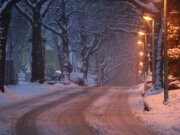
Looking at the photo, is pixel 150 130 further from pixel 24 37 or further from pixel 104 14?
pixel 24 37

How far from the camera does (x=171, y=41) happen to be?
19.9 metres

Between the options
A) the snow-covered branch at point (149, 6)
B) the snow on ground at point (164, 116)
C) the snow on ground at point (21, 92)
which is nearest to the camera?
the snow on ground at point (164, 116)

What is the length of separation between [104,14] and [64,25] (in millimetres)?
7001

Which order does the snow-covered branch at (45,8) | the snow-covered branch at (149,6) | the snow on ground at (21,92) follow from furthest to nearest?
1. the snow-covered branch at (45,8)
2. the snow-covered branch at (149,6)
3. the snow on ground at (21,92)

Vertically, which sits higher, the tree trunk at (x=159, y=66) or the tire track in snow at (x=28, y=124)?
the tree trunk at (x=159, y=66)

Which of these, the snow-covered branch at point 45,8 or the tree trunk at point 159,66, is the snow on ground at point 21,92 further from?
the tree trunk at point 159,66

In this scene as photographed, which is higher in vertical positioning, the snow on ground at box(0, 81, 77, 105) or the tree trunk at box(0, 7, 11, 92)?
the tree trunk at box(0, 7, 11, 92)

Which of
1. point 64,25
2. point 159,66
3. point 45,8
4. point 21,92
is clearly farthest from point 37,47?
point 64,25

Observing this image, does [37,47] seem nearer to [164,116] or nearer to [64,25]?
[64,25]

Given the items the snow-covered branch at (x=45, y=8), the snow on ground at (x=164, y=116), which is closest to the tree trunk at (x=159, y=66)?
the snow on ground at (x=164, y=116)

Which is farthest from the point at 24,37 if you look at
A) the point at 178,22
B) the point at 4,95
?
A: the point at 178,22

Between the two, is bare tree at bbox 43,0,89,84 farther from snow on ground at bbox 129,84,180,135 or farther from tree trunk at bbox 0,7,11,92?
snow on ground at bbox 129,84,180,135

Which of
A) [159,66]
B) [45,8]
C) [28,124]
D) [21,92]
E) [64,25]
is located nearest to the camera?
[28,124]

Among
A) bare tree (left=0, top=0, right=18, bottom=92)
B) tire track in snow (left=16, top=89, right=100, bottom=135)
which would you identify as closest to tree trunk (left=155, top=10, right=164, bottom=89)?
bare tree (left=0, top=0, right=18, bottom=92)
